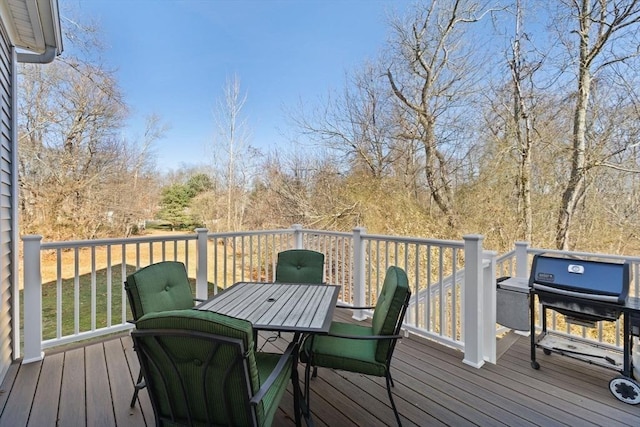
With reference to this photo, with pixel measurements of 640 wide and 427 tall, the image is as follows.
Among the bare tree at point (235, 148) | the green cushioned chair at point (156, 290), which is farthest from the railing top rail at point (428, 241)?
the bare tree at point (235, 148)

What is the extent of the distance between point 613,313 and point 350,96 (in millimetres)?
6882

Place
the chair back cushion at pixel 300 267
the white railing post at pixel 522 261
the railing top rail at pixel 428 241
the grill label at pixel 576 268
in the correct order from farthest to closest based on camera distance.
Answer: the white railing post at pixel 522 261 < the chair back cushion at pixel 300 267 < the railing top rail at pixel 428 241 < the grill label at pixel 576 268

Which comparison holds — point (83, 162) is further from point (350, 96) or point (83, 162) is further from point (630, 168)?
point (630, 168)

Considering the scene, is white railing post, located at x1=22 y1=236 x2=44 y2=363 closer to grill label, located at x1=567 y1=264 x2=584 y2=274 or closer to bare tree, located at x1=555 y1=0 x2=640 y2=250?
grill label, located at x1=567 y1=264 x2=584 y2=274

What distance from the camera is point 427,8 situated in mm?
6672

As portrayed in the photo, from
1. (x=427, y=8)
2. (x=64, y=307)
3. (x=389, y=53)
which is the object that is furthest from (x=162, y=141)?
(x=427, y=8)

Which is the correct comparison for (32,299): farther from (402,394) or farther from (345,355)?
(402,394)

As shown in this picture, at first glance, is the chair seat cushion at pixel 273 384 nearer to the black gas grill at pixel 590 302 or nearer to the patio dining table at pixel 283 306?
the patio dining table at pixel 283 306

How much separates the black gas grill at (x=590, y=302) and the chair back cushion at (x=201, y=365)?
253 centimetres

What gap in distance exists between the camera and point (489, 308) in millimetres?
2723

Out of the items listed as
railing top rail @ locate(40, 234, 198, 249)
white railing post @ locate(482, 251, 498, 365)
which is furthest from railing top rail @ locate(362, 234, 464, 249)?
railing top rail @ locate(40, 234, 198, 249)

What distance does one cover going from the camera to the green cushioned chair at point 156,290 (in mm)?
1861

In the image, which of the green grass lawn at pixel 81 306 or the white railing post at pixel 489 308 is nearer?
the white railing post at pixel 489 308

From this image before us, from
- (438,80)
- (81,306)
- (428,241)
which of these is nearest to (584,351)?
(428,241)
